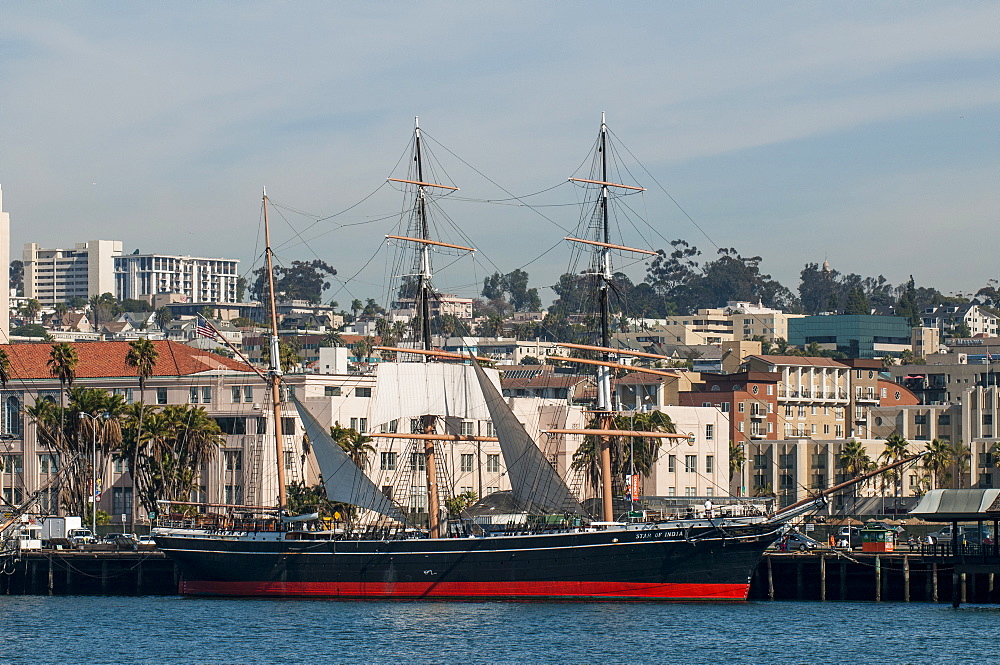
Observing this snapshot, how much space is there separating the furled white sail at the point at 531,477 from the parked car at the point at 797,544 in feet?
39.1

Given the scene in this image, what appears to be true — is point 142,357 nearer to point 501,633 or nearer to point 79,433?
point 79,433

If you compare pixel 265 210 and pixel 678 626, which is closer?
pixel 678 626

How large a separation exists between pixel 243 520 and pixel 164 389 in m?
36.0

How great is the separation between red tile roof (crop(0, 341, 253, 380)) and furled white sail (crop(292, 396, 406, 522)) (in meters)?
42.0

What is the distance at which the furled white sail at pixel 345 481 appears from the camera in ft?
328

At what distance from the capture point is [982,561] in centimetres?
8212

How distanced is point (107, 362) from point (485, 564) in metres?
60.3

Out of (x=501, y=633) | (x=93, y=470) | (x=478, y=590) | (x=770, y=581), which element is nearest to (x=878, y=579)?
(x=770, y=581)

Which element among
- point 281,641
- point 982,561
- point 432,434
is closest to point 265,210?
point 432,434

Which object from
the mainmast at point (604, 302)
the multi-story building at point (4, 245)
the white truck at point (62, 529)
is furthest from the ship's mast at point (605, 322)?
the multi-story building at point (4, 245)

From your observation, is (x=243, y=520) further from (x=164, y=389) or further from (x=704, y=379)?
(x=704, y=379)

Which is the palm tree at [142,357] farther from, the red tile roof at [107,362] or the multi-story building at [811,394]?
the multi-story building at [811,394]

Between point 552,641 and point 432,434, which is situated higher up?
point 432,434

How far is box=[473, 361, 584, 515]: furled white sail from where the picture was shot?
95.6 metres
